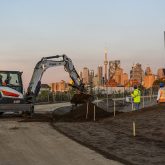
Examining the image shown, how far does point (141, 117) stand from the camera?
28.1 metres

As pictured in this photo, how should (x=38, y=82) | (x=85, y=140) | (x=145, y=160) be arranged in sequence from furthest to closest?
(x=38, y=82) < (x=85, y=140) < (x=145, y=160)

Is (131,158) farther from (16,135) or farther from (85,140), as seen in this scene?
A: (16,135)

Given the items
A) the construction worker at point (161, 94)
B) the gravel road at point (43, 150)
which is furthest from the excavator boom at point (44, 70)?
the gravel road at point (43, 150)

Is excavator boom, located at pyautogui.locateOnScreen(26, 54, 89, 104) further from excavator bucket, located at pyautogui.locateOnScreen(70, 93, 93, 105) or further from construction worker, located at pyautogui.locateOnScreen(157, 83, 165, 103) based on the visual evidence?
construction worker, located at pyautogui.locateOnScreen(157, 83, 165, 103)

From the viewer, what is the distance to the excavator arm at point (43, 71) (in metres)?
34.2

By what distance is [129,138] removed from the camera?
1908 cm

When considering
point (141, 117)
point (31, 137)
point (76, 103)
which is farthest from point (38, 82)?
point (31, 137)

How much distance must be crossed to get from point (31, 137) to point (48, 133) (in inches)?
60.5

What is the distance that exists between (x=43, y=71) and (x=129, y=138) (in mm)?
17015

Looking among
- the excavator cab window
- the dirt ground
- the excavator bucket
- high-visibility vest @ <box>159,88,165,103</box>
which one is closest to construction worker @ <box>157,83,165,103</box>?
high-visibility vest @ <box>159,88,165,103</box>

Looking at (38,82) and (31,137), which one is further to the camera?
(38,82)

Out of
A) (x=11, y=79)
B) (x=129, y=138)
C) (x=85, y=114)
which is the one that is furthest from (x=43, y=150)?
(x=85, y=114)

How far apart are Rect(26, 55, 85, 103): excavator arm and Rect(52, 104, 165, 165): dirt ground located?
24.4ft

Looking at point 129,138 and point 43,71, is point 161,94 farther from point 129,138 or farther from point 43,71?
point 129,138
